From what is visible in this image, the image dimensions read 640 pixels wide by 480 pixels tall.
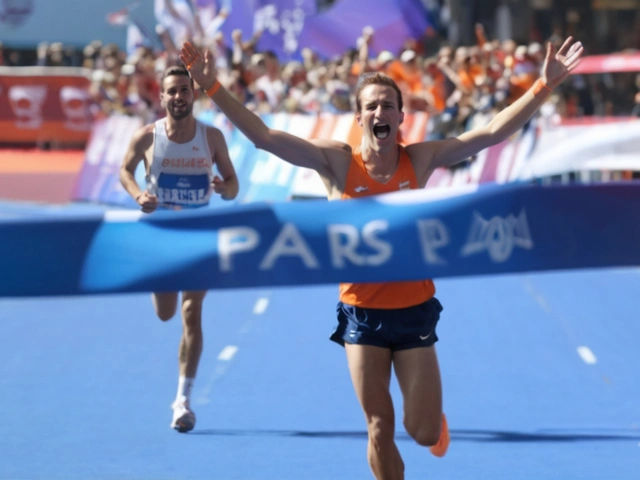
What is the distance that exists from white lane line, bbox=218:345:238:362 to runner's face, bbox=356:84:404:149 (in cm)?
495

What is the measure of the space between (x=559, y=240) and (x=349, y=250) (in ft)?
2.88

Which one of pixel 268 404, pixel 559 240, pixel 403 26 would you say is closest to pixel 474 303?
pixel 268 404

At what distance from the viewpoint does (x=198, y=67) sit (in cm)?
602

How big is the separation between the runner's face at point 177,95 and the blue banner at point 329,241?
3149 millimetres

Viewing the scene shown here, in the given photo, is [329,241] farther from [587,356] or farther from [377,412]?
[587,356]

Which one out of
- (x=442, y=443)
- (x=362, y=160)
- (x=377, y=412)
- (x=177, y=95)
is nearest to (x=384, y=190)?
(x=362, y=160)

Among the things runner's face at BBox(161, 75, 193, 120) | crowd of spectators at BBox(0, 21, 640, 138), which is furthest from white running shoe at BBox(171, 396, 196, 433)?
crowd of spectators at BBox(0, 21, 640, 138)

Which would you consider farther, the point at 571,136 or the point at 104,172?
the point at 104,172

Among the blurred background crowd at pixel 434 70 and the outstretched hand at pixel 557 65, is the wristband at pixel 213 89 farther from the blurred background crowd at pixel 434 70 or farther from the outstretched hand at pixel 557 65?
the blurred background crowd at pixel 434 70

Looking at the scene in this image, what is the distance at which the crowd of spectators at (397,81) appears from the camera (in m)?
18.4

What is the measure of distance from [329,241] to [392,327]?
3.15 ft

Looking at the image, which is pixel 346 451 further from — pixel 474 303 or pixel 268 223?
pixel 474 303

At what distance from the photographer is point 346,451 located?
7.96 m

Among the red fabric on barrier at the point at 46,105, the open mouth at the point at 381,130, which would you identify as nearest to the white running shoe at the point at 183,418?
the open mouth at the point at 381,130
